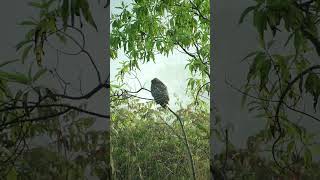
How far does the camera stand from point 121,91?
2.36 meters

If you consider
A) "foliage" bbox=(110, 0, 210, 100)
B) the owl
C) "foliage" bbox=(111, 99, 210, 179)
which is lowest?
"foliage" bbox=(111, 99, 210, 179)

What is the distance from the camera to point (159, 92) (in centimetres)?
228

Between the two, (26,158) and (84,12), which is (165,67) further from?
(26,158)

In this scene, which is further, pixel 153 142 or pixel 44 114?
pixel 153 142

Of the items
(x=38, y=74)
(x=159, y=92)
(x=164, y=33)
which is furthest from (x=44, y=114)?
(x=164, y=33)

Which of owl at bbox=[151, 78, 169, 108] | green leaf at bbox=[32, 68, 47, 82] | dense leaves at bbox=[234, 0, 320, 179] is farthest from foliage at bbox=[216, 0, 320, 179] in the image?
green leaf at bbox=[32, 68, 47, 82]

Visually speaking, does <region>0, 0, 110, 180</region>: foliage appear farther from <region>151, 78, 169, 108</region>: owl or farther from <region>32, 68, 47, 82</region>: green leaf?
<region>151, 78, 169, 108</region>: owl

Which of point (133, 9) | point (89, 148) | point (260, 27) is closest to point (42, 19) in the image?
point (89, 148)

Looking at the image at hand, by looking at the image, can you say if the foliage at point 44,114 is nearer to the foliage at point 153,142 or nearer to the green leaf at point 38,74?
the green leaf at point 38,74

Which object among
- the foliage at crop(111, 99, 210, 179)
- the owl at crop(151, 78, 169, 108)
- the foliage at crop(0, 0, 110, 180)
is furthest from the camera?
the foliage at crop(111, 99, 210, 179)

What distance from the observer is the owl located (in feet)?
7.38

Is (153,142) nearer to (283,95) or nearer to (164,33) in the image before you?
(164,33)

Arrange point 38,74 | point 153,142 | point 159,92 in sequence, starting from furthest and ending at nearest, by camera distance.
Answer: point 153,142, point 159,92, point 38,74

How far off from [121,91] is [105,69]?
1.75 ft
